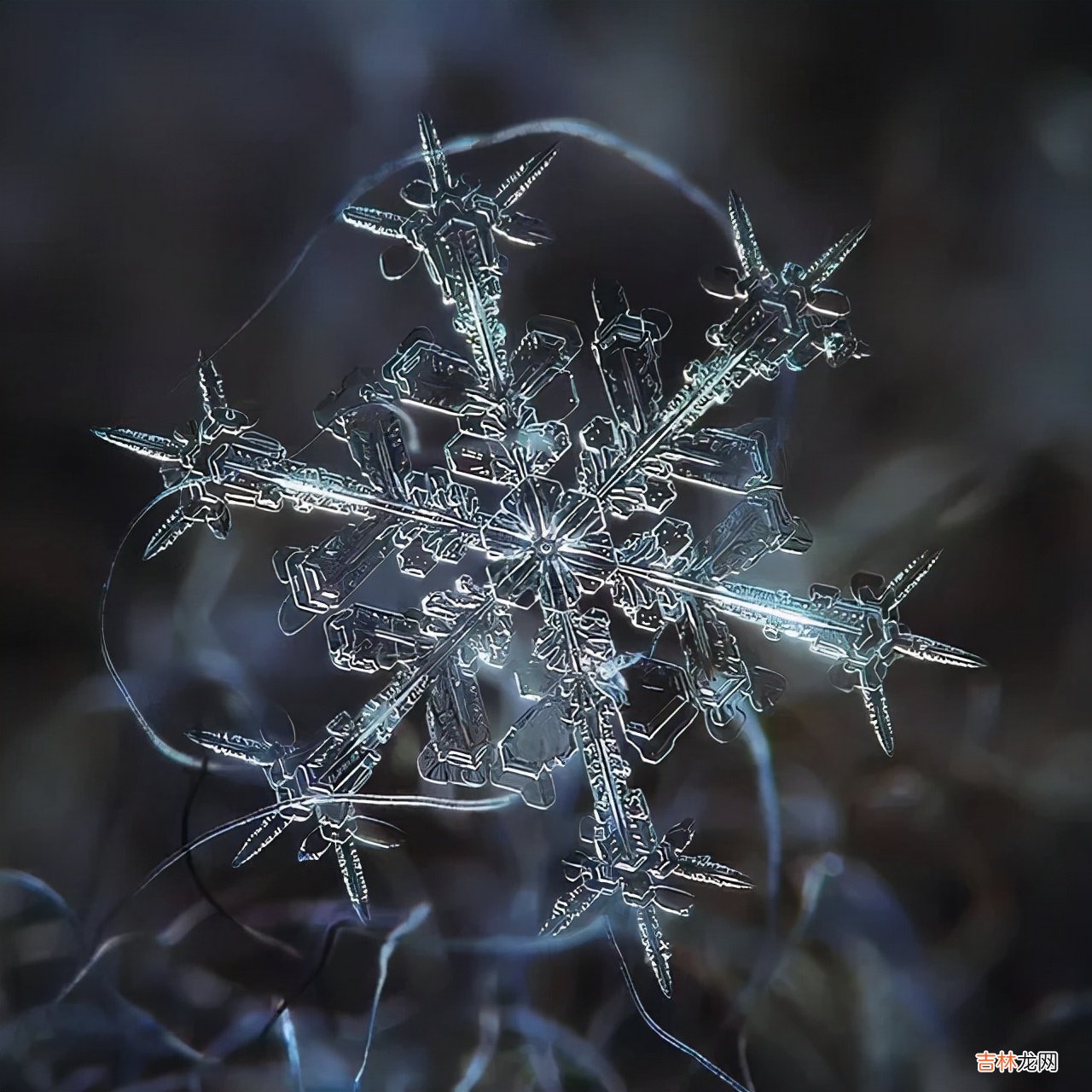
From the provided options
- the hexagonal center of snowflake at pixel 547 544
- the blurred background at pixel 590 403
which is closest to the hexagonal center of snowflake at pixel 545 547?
the hexagonal center of snowflake at pixel 547 544

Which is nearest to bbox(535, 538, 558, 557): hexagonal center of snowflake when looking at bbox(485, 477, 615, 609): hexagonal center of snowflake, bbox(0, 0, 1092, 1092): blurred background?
bbox(485, 477, 615, 609): hexagonal center of snowflake

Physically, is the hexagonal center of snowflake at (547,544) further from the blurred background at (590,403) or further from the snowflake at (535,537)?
the blurred background at (590,403)

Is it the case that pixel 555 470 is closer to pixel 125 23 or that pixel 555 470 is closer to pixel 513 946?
pixel 513 946

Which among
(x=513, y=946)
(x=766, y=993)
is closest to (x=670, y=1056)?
(x=766, y=993)

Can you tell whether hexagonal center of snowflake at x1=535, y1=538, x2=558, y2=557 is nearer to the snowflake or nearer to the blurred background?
the snowflake

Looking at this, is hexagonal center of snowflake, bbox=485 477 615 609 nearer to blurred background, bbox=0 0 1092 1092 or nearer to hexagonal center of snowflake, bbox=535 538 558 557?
hexagonal center of snowflake, bbox=535 538 558 557

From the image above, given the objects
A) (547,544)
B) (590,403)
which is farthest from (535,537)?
(590,403)
